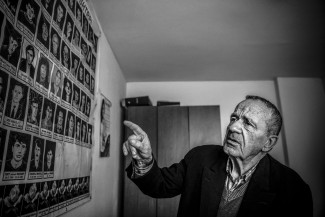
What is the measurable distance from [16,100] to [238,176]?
45.9 inches

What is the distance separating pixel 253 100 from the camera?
4.23ft

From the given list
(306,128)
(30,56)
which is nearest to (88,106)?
(30,56)

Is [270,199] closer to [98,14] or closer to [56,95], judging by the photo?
[56,95]

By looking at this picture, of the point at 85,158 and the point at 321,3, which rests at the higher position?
the point at 321,3

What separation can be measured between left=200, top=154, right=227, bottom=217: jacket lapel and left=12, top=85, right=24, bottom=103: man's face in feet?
3.25

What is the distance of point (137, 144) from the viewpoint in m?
1.06

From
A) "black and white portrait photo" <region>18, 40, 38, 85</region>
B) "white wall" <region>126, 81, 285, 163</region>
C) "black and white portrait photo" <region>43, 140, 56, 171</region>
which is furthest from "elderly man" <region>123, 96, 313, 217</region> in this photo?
"white wall" <region>126, 81, 285, 163</region>

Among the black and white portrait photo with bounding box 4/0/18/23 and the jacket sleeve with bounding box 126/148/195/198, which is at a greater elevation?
the black and white portrait photo with bounding box 4/0/18/23

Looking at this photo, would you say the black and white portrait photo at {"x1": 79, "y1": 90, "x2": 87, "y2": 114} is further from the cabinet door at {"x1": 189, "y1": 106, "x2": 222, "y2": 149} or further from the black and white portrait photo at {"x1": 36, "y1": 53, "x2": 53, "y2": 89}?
the cabinet door at {"x1": 189, "y1": 106, "x2": 222, "y2": 149}

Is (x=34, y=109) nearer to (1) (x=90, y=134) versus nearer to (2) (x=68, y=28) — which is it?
(2) (x=68, y=28)

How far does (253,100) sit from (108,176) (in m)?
1.97

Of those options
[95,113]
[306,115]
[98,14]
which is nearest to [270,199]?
[95,113]

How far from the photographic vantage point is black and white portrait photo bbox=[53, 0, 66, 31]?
1.33m

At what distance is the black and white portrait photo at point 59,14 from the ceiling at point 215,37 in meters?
0.62
